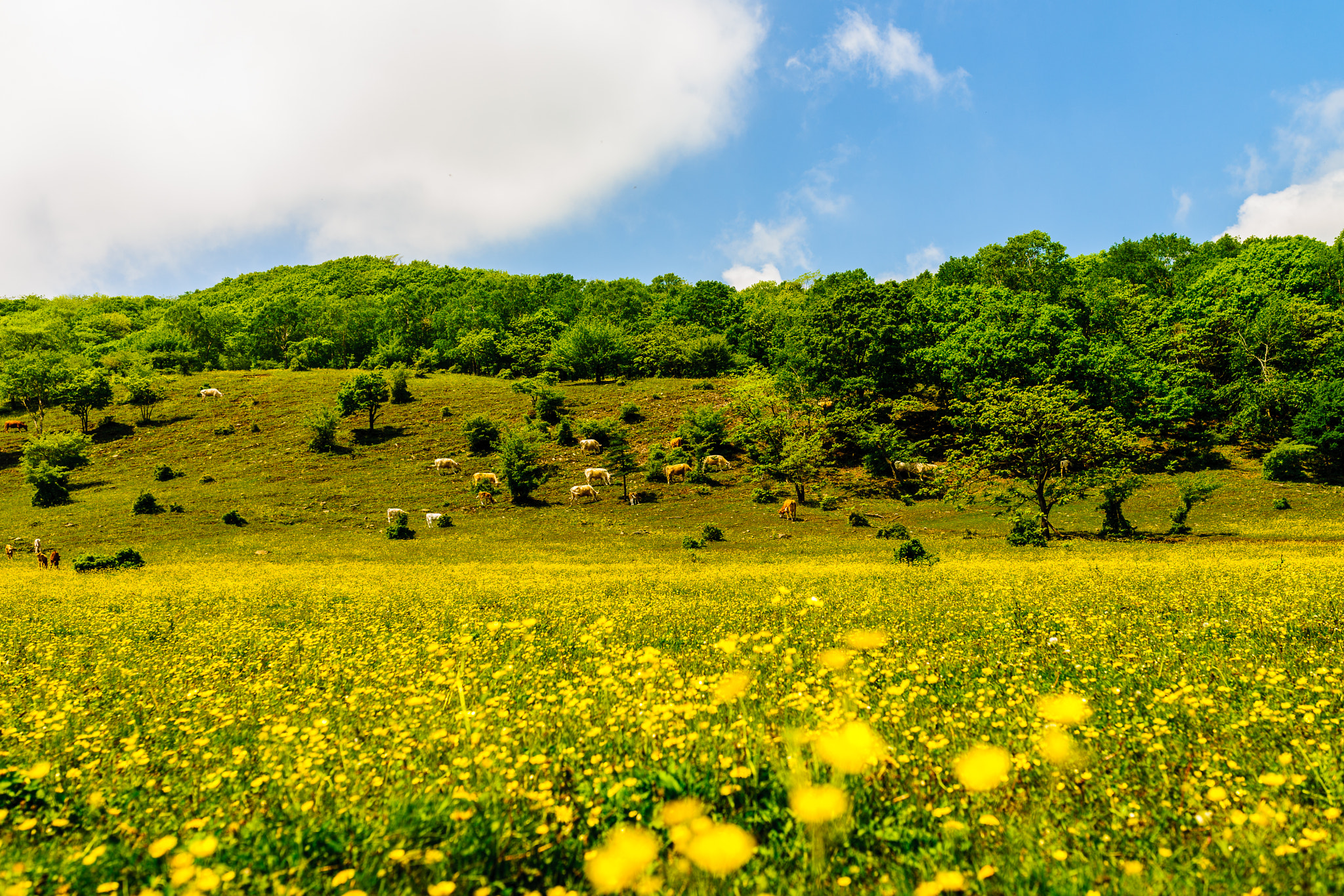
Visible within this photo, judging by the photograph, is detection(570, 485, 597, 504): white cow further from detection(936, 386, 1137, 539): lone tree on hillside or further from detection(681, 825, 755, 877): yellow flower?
detection(681, 825, 755, 877): yellow flower

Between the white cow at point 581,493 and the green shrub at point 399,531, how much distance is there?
36.7ft

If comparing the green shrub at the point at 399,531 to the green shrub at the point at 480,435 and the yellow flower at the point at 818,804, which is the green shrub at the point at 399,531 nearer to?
the green shrub at the point at 480,435

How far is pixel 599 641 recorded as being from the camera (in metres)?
8.21

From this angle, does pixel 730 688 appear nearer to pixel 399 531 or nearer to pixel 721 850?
pixel 721 850

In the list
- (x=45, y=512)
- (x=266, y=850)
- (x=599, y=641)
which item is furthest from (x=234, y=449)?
(x=266, y=850)

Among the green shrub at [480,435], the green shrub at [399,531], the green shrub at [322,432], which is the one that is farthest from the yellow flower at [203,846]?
the green shrub at [322,432]

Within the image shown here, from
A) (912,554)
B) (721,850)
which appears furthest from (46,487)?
(721,850)

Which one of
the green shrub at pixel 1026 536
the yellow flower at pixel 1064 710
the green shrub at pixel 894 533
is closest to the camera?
the yellow flower at pixel 1064 710

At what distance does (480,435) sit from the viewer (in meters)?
52.3

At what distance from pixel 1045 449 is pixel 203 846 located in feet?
115

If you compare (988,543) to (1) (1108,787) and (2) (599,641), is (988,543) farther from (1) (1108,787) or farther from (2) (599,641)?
(1) (1108,787)

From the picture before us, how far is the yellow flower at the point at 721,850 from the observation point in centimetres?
267

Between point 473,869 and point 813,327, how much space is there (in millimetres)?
55099

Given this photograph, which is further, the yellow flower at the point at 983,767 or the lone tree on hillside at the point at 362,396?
the lone tree on hillside at the point at 362,396
